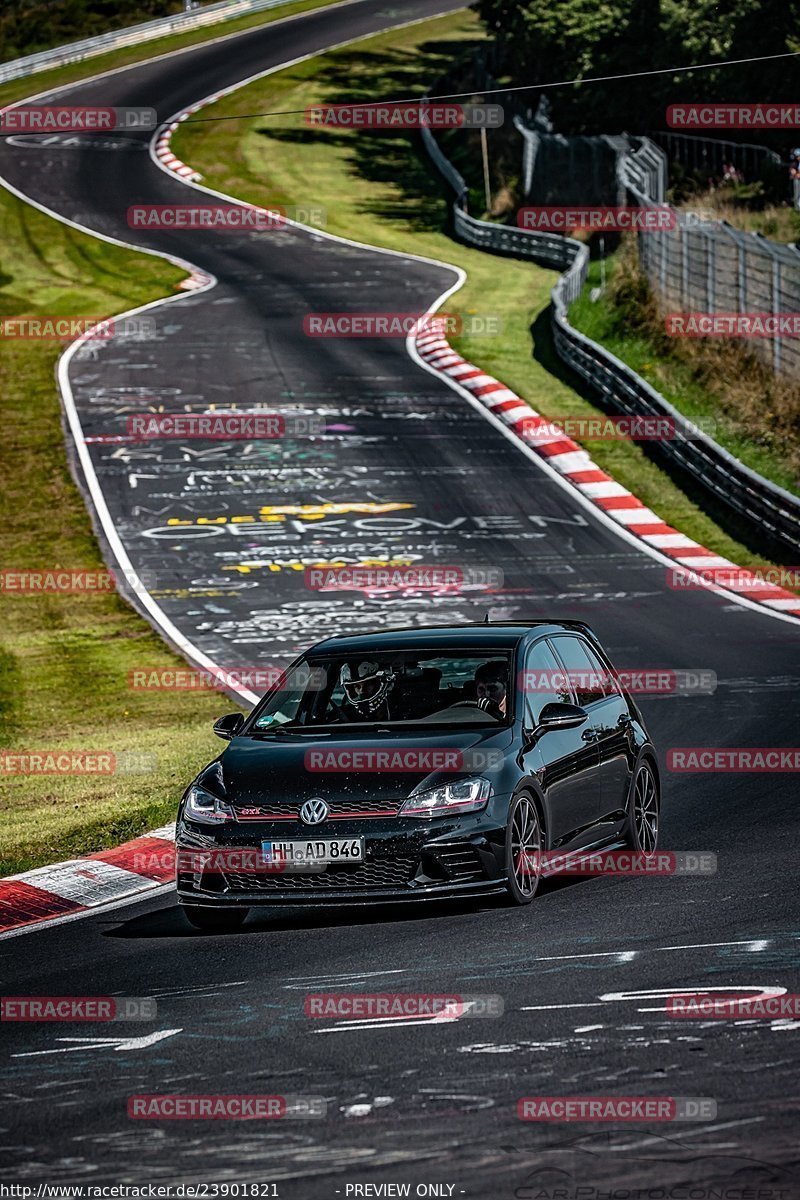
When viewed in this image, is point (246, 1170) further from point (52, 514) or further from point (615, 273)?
point (615, 273)

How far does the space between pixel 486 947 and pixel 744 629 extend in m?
12.9

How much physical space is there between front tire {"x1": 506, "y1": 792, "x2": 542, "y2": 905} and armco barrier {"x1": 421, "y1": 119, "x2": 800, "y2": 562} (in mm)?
15218

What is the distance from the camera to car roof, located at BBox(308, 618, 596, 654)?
36.1 ft

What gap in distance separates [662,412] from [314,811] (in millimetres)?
21783

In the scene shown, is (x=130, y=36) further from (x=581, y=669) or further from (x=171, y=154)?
(x=581, y=669)

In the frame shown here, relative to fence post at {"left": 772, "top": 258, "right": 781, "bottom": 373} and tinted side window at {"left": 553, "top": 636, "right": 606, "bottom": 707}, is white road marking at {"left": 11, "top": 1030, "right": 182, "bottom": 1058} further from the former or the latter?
fence post at {"left": 772, "top": 258, "right": 781, "bottom": 373}

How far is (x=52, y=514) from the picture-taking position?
94.6ft

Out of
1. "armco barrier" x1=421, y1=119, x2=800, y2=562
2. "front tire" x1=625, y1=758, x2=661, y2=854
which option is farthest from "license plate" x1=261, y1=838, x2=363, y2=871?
"armco barrier" x1=421, y1=119, x2=800, y2=562

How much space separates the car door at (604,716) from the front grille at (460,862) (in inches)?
66.2

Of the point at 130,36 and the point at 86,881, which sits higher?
the point at 130,36

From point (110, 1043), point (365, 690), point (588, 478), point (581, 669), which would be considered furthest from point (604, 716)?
point (588, 478)

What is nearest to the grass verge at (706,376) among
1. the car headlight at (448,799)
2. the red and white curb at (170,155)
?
the car headlight at (448,799)

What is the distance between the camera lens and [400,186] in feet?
199

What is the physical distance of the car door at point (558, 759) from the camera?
34.2 ft
